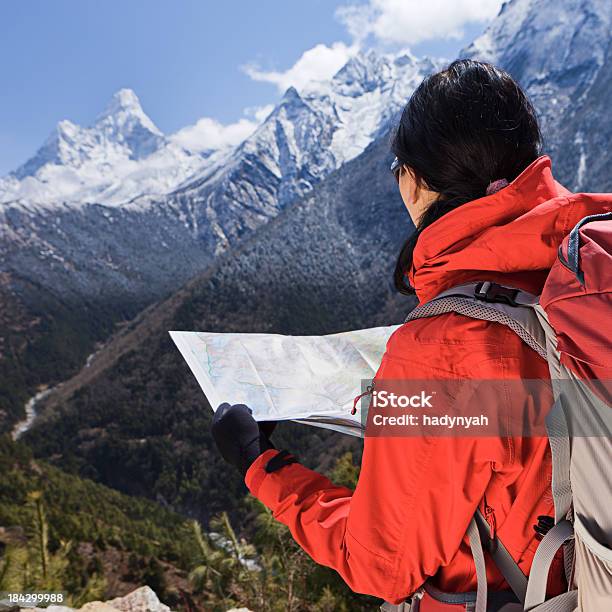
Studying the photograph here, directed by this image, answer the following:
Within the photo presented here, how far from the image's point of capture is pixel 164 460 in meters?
78.6

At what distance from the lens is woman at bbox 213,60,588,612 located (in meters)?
1.31

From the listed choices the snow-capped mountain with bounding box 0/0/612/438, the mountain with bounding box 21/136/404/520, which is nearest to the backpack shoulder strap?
the mountain with bounding box 21/136/404/520

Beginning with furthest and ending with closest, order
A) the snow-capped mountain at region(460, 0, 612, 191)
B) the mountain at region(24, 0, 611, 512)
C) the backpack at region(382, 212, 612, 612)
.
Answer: the snow-capped mountain at region(460, 0, 612, 191) → the mountain at region(24, 0, 611, 512) → the backpack at region(382, 212, 612, 612)

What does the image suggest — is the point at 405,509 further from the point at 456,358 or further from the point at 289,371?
the point at 289,371

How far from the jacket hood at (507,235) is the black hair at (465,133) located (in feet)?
Result: 0.53

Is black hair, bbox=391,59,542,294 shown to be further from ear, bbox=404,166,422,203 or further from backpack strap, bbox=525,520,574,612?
backpack strap, bbox=525,520,574,612

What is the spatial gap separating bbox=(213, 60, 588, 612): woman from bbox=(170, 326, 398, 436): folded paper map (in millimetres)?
624

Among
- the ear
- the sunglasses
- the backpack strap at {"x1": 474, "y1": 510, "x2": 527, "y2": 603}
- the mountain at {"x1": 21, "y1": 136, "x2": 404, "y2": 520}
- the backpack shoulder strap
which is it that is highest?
the mountain at {"x1": 21, "y1": 136, "x2": 404, "y2": 520}

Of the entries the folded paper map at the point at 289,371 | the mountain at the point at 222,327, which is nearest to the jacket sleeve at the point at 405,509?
the folded paper map at the point at 289,371

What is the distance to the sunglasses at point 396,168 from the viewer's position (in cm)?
176

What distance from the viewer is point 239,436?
2.08 metres

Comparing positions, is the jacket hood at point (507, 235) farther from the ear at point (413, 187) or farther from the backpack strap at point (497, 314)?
the ear at point (413, 187)

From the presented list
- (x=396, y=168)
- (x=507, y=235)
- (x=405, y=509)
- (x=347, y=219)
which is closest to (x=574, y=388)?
(x=507, y=235)

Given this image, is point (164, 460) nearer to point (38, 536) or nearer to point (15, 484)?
point (15, 484)
